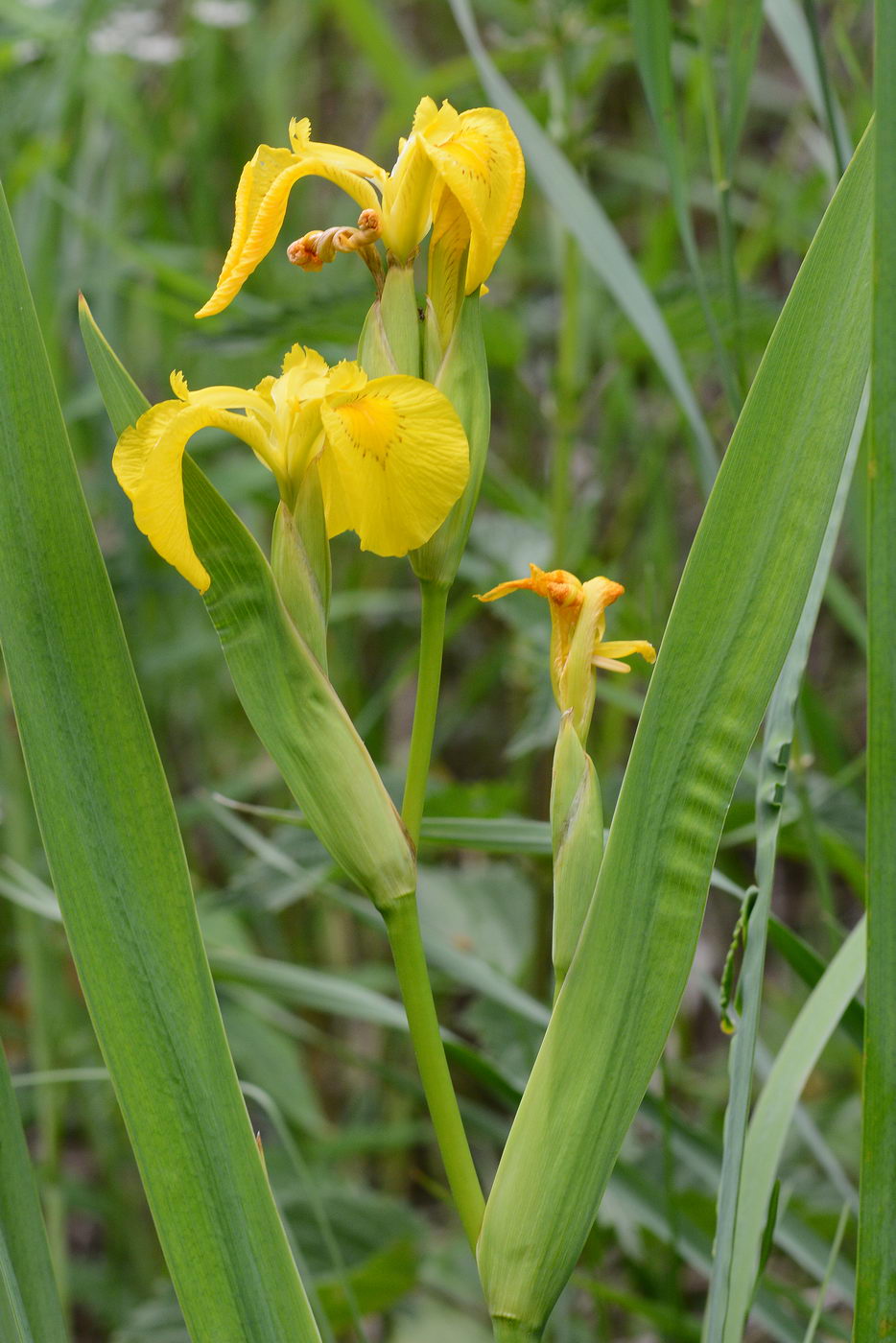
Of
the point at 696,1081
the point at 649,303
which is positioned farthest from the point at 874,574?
the point at 696,1081

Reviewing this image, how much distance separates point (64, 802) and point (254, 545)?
0.33 feet

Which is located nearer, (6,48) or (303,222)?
(6,48)

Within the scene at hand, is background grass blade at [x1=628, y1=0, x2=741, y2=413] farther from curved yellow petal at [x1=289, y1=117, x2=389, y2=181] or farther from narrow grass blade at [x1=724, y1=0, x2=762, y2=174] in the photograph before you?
curved yellow petal at [x1=289, y1=117, x2=389, y2=181]

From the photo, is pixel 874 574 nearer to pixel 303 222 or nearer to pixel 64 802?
pixel 64 802

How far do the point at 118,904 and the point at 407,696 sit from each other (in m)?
1.43

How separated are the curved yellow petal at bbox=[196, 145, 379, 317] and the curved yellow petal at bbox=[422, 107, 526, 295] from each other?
0.15ft

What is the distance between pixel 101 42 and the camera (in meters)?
1.23

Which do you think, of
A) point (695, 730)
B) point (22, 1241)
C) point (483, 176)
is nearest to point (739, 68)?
point (483, 176)

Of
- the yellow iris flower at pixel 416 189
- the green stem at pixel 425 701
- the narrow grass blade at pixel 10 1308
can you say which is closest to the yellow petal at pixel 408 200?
the yellow iris flower at pixel 416 189

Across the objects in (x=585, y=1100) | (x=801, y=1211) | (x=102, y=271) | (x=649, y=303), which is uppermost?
(x=102, y=271)

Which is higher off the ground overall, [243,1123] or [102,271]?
[102,271]

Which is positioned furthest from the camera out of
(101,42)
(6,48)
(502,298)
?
(502,298)

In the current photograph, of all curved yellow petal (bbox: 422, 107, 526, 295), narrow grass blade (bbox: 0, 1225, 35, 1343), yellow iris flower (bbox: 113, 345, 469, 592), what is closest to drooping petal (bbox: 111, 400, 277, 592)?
yellow iris flower (bbox: 113, 345, 469, 592)

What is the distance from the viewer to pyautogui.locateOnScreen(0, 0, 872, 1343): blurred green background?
2.24ft
